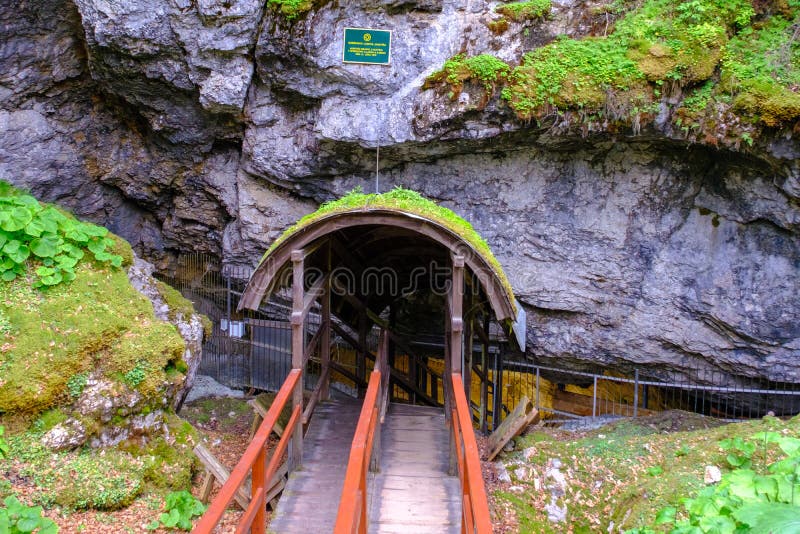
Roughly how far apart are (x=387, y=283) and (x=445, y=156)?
9.07 feet

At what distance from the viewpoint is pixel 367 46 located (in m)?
9.48

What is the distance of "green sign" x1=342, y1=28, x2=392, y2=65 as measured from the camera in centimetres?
945

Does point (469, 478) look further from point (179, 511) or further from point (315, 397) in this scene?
point (315, 397)

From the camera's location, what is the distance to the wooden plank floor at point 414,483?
5090 millimetres

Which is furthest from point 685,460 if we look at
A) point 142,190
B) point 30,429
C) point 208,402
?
point 142,190

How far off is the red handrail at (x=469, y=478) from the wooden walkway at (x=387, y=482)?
44 cm

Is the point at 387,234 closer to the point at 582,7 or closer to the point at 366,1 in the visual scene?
the point at 366,1

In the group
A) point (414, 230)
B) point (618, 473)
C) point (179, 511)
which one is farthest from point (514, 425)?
point (179, 511)

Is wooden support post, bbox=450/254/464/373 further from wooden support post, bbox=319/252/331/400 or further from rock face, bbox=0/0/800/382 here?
rock face, bbox=0/0/800/382

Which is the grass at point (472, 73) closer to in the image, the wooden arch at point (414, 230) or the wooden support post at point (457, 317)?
the wooden arch at point (414, 230)

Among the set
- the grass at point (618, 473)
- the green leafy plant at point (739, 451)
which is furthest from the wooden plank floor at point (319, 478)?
the green leafy plant at point (739, 451)

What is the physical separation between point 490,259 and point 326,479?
278 centimetres

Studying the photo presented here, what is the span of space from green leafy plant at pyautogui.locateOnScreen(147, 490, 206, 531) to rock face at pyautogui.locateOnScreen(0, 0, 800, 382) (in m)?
6.38

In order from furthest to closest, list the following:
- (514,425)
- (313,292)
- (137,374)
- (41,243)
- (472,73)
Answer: (472,73), (514,425), (313,292), (41,243), (137,374)
